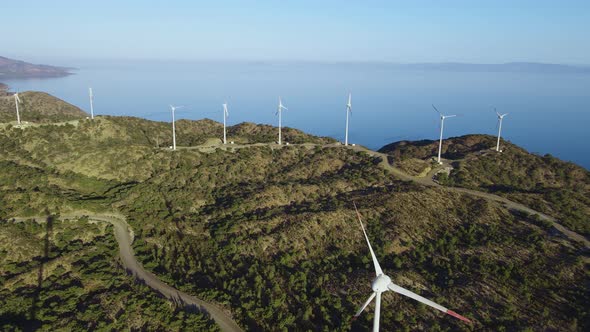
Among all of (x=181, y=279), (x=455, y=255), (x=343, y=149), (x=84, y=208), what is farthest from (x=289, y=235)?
(x=343, y=149)

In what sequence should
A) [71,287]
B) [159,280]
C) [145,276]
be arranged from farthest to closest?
[145,276], [159,280], [71,287]

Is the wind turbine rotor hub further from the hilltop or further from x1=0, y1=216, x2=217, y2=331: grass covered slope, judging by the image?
x1=0, y1=216, x2=217, y2=331: grass covered slope

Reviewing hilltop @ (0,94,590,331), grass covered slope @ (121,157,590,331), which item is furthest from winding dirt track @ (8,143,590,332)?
grass covered slope @ (121,157,590,331)

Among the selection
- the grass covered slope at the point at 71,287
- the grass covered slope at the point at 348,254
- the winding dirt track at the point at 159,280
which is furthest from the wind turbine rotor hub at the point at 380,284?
the grass covered slope at the point at 71,287

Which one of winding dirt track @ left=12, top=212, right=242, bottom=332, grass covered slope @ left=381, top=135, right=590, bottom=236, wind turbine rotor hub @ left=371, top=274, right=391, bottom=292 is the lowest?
winding dirt track @ left=12, top=212, right=242, bottom=332

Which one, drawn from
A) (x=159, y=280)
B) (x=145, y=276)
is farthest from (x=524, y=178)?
(x=145, y=276)

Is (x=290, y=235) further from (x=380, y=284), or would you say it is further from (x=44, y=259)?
(x=44, y=259)

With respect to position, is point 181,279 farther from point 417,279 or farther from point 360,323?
point 417,279
